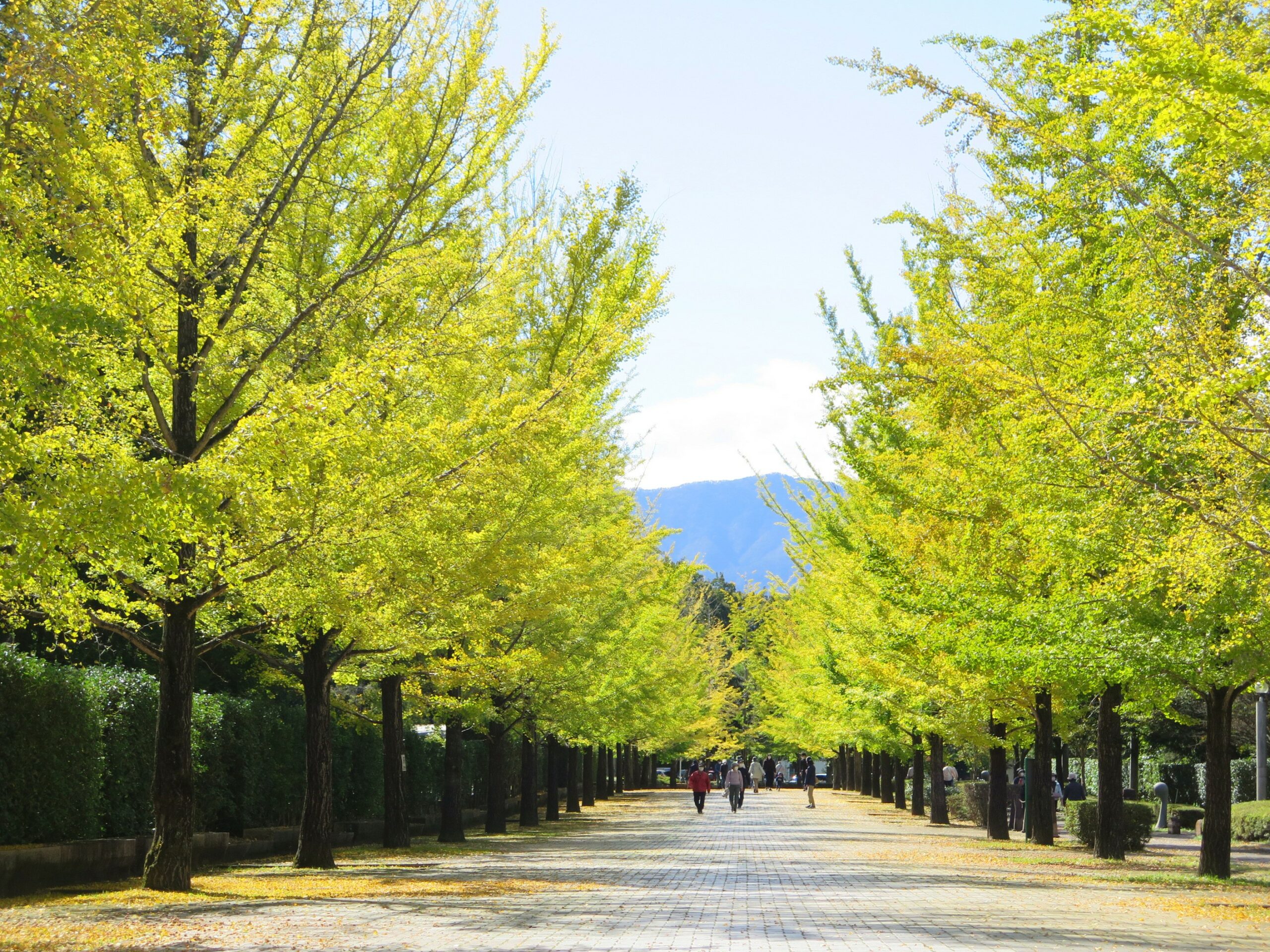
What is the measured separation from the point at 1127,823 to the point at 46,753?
17997mm

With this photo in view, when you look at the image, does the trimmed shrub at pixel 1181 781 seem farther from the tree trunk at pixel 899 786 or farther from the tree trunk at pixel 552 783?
the tree trunk at pixel 552 783

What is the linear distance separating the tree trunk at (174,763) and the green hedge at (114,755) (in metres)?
1.68

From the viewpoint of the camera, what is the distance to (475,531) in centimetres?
1625

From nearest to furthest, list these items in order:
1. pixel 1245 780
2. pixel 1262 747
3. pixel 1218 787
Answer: pixel 1218 787, pixel 1262 747, pixel 1245 780

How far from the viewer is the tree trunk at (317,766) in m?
17.2

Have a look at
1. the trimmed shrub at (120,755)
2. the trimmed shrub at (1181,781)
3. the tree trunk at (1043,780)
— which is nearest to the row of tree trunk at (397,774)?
the trimmed shrub at (120,755)

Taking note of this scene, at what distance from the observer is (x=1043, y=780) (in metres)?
24.5

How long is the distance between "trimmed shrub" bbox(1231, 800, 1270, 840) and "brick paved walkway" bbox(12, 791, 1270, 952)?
10.6m

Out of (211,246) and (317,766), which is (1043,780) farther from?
(211,246)

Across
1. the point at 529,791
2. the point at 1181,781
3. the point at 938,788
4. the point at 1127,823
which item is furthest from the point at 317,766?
the point at 1181,781

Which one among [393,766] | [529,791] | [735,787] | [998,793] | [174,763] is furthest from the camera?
[735,787]

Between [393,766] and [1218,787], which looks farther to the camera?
[393,766]

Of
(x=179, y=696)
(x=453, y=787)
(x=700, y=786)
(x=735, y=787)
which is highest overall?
(x=179, y=696)

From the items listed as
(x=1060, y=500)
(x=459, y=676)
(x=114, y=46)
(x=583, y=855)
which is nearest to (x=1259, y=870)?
(x=1060, y=500)
